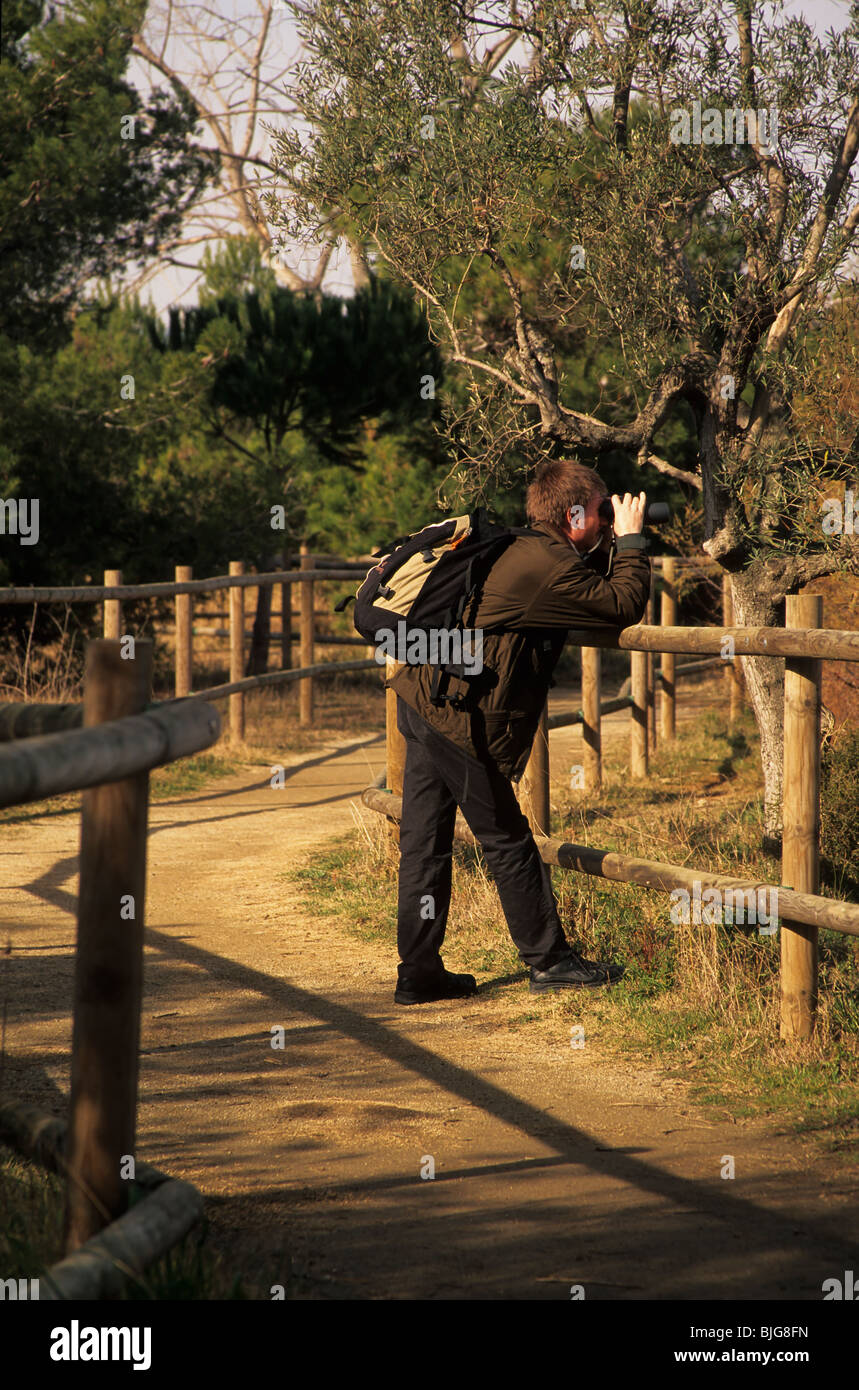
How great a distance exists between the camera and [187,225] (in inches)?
627

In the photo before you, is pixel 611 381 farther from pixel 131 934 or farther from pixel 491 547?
pixel 131 934

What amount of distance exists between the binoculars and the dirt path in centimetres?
171

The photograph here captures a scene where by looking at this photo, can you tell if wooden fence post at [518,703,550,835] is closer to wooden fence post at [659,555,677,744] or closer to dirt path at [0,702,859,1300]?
dirt path at [0,702,859,1300]

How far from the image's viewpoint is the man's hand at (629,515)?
14.4 ft

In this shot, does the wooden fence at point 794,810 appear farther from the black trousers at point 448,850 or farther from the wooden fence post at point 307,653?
the wooden fence post at point 307,653

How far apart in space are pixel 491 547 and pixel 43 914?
9.41ft

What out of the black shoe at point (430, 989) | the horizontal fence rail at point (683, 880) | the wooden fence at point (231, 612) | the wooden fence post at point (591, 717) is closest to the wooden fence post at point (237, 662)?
the wooden fence at point (231, 612)

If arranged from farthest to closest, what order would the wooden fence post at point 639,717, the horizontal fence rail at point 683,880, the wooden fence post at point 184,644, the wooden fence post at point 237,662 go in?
the wooden fence post at point 237,662, the wooden fence post at point 184,644, the wooden fence post at point 639,717, the horizontal fence rail at point 683,880

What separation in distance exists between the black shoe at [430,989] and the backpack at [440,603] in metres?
1.04

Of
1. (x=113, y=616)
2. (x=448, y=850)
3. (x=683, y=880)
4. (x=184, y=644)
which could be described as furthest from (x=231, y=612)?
(x=683, y=880)

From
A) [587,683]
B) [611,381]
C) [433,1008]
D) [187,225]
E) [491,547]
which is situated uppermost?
[187,225]

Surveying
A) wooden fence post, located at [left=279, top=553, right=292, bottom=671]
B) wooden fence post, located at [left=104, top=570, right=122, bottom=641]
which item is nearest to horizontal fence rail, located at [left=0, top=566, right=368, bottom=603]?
wooden fence post, located at [left=104, top=570, right=122, bottom=641]

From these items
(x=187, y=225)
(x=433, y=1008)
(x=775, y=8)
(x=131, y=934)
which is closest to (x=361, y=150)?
(x=775, y=8)

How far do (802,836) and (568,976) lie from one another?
3.40ft
